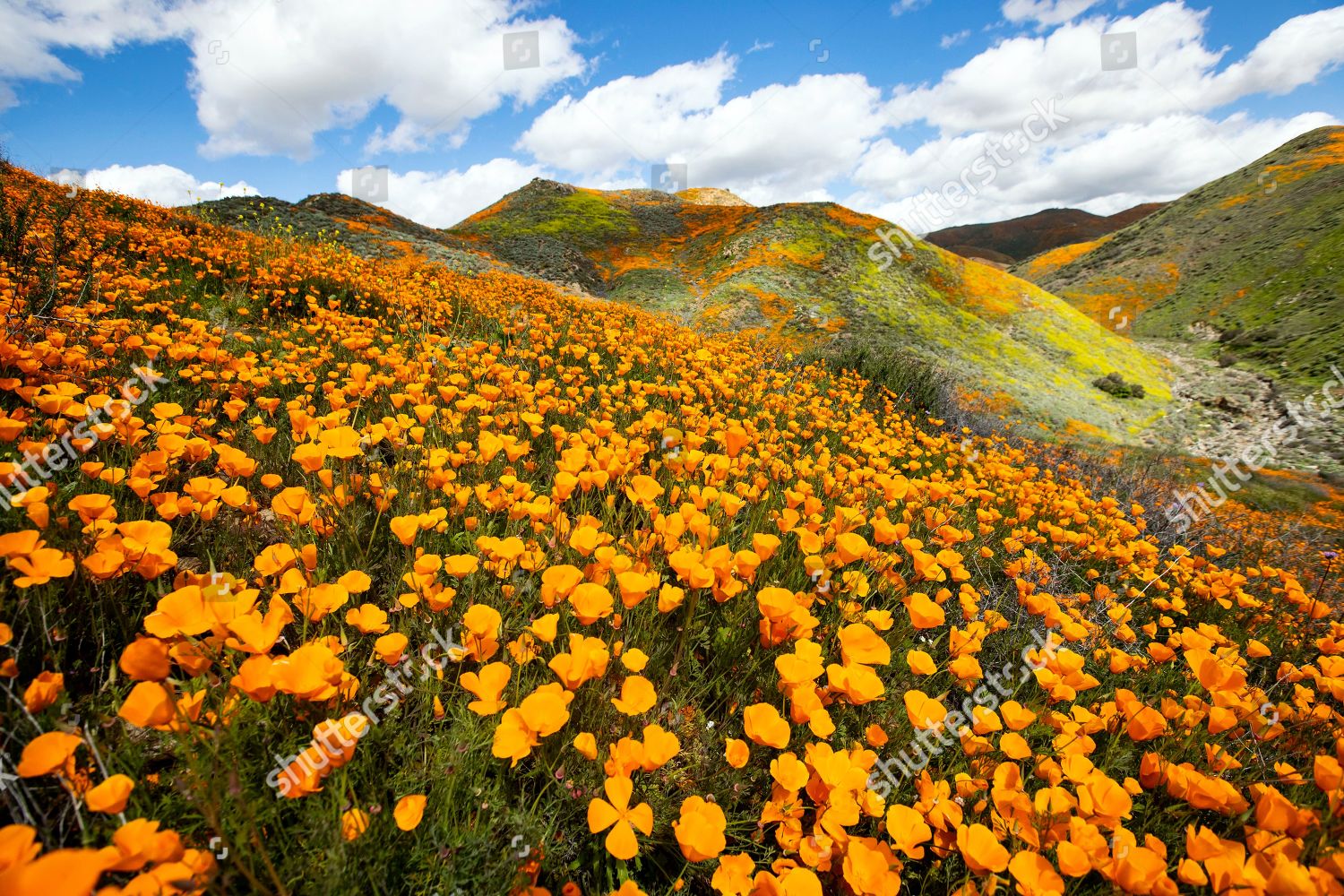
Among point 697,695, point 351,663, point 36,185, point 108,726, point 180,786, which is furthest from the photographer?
point 36,185

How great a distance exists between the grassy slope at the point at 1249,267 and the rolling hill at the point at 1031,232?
66034mm

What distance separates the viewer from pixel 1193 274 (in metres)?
28.9

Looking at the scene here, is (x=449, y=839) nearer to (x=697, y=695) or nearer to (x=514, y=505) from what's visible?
(x=697, y=695)

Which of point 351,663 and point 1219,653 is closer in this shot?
point 351,663

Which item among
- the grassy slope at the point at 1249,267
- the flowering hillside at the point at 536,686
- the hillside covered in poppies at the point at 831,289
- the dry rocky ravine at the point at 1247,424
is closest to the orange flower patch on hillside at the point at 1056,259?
the grassy slope at the point at 1249,267

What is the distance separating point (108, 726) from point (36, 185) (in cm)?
1181

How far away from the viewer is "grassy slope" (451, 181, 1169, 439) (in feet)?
41.3

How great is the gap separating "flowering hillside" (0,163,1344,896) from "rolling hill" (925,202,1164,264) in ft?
375

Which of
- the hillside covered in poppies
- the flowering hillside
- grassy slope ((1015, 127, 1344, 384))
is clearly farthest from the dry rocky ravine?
the flowering hillside

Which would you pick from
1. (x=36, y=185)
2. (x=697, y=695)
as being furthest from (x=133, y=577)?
(x=36, y=185)

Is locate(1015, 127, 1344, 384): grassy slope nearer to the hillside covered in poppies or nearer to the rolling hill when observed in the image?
the hillside covered in poppies

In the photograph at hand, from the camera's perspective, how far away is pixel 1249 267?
2584 centimetres

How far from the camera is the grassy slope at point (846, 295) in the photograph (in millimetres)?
12586

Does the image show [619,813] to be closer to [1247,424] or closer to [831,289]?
[831,289]
